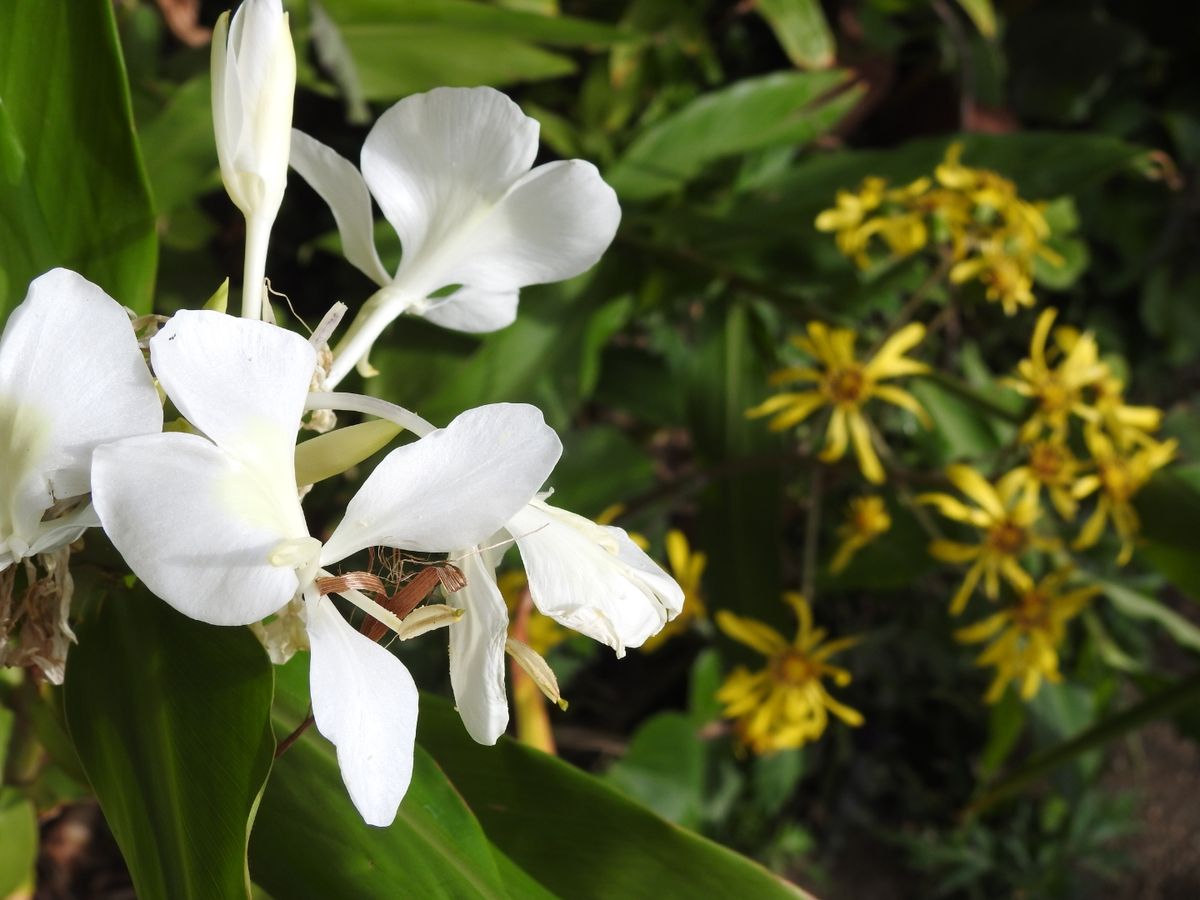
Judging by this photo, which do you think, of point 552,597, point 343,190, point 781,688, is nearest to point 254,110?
point 343,190

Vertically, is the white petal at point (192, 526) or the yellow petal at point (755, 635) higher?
the white petal at point (192, 526)

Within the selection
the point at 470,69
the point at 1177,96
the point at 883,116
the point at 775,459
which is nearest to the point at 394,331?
the point at 470,69

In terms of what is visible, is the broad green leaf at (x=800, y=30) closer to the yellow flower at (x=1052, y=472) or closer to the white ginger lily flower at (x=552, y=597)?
the yellow flower at (x=1052, y=472)

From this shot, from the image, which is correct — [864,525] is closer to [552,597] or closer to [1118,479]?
[1118,479]

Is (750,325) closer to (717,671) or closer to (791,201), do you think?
(791,201)

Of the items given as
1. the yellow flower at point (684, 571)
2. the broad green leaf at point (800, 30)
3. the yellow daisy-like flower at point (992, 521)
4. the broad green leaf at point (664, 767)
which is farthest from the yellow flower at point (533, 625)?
the broad green leaf at point (800, 30)

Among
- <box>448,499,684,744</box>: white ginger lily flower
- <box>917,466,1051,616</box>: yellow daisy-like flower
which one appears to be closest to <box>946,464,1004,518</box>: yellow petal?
<box>917,466,1051,616</box>: yellow daisy-like flower

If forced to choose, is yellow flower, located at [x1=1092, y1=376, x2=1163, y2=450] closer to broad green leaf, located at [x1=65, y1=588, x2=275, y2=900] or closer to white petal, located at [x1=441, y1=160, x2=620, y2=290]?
white petal, located at [x1=441, y1=160, x2=620, y2=290]
